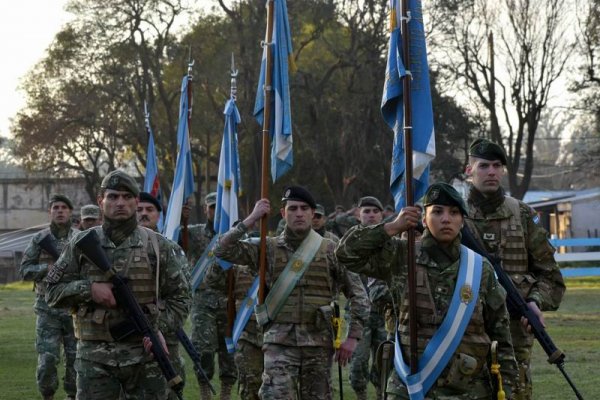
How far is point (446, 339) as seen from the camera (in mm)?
7211

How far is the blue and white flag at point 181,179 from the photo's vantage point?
14289mm

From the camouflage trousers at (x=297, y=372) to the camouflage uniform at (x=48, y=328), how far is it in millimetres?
4754

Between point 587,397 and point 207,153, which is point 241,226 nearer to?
point 587,397

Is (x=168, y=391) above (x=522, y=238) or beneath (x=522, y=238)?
beneath

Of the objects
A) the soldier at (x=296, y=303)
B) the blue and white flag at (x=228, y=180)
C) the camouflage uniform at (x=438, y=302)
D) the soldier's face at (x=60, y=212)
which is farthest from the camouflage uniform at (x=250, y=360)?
the camouflage uniform at (x=438, y=302)

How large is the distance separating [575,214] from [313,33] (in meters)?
19.4

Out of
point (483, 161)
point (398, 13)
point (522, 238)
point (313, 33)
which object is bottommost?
point (522, 238)

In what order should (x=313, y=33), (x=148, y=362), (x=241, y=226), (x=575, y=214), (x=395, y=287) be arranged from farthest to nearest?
(x=575, y=214)
(x=313, y=33)
(x=241, y=226)
(x=148, y=362)
(x=395, y=287)

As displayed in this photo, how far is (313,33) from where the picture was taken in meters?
47.4

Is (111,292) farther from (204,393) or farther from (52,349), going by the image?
(52,349)

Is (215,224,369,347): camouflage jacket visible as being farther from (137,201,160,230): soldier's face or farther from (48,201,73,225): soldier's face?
(48,201,73,225): soldier's face

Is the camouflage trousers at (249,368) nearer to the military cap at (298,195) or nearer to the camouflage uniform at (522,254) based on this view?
the military cap at (298,195)

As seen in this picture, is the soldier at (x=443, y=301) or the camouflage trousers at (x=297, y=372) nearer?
the soldier at (x=443, y=301)

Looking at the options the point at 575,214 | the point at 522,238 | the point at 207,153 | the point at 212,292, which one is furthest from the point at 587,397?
the point at 575,214
